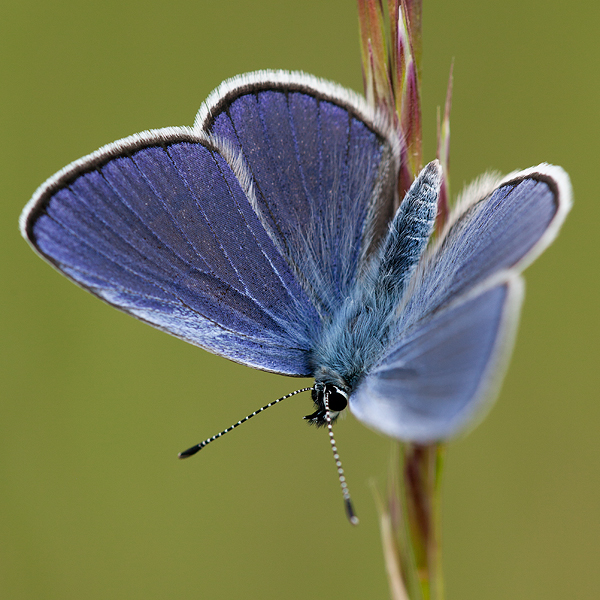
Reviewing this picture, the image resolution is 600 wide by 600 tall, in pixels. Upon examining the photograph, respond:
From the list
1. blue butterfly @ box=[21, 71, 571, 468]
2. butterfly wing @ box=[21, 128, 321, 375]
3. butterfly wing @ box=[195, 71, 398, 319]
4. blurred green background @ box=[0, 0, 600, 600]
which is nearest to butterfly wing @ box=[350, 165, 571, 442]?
blue butterfly @ box=[21, 71, 571, 468]

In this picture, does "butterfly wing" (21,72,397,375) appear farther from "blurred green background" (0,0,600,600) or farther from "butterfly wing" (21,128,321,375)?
"blurred green background" (0,0,600,600)

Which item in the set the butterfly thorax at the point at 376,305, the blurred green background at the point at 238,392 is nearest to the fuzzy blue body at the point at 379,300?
the butterfly thorax at the point at 376,305

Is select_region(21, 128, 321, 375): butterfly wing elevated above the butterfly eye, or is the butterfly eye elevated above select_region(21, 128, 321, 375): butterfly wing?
select_region(21, 128, 321, 375): butterfly wing

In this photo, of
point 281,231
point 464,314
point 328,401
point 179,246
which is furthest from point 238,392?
point 464,314

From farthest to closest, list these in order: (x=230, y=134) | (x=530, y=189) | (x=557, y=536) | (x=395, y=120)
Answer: (x=557, y=536)
(x=230, y=134)
(x=395, y=120)
(x=530, y=189)

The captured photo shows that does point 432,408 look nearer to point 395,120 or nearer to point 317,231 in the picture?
point 395,120

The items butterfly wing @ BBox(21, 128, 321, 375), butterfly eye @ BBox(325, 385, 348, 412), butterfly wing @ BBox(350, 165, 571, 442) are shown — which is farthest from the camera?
butterfly wing @ BBox(21, 128, 321, 375)

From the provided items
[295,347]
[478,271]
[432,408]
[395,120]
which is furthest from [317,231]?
[432,408]
